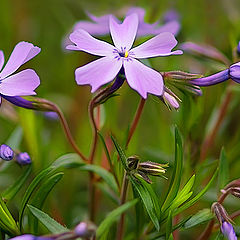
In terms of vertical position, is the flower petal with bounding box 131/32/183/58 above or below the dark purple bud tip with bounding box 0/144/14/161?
above

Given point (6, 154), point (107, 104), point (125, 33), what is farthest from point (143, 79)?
point (107, 104)

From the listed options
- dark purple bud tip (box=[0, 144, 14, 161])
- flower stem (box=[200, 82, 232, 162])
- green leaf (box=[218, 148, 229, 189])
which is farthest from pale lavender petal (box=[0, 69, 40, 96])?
flower stem (box=[200, 82, 232, 162])

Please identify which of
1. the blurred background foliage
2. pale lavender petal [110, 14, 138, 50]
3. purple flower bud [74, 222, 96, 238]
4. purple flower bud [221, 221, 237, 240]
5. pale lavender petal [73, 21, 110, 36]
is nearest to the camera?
purple flower bud [74, 222, 96, 238]

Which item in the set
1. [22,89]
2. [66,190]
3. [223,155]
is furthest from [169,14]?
[22,89]

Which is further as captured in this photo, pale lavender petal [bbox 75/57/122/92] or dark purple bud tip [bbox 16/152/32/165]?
dark purple bud tip [bbox 16/152/32/165]

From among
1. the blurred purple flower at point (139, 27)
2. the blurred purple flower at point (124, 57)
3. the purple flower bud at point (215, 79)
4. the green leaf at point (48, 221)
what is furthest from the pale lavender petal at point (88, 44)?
the blurred purple flower at point (139, 27)

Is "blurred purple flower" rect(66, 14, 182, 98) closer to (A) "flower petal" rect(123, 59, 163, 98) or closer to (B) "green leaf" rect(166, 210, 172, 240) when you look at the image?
(A) "flower petal" rect(123, 59, 163, 98)

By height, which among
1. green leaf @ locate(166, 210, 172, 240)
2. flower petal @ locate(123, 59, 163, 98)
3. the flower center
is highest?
the flower center

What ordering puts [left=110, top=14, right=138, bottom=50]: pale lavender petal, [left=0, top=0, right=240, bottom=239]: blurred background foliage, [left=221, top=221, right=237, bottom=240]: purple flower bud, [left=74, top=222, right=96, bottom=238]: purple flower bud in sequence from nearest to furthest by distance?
[left=74, top=222, right=96, bottom=238]: purple flower bud → [left=221, top=221, right=237, bottom=240]: purple flower bud → [left=110, top=14, right=138, bottom=50]: pale lavender petal → [left=0, top=0, right=240, bottom=239]: blurred background foliage

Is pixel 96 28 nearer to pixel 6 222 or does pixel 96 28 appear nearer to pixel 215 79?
pixel 215 79

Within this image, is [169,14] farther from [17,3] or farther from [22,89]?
[22,89]
